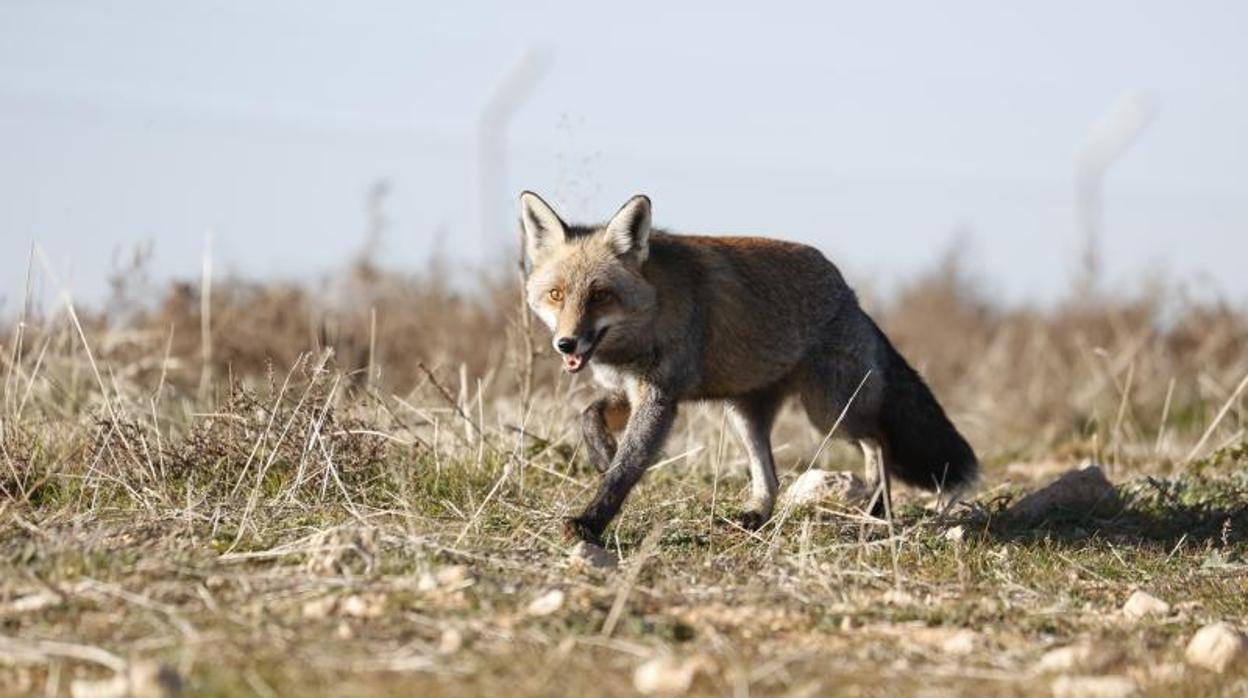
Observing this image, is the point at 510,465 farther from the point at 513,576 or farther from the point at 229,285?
the point at 229,285

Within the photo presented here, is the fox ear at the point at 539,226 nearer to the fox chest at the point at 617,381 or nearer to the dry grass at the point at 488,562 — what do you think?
the fox chest at the point at 617,381

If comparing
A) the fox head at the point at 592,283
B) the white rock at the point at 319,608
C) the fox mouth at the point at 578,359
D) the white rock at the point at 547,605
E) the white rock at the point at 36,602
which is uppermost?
the fox head at the point at 592,283

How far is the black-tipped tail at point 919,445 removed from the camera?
896cm

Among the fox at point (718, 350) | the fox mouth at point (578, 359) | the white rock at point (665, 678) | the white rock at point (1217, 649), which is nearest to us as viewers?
the white rock at point (665, 678)

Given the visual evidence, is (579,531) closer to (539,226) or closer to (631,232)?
(631,232)

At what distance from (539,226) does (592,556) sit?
8.38ft

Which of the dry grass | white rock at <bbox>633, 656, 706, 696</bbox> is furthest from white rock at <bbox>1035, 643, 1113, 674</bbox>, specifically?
white rock at <bbox>633, 656, 706, 696</bbox>

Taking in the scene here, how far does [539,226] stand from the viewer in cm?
836

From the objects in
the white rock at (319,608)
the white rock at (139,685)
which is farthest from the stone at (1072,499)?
the white rock at (139,685)

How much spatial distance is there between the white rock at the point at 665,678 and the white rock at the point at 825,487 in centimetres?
370

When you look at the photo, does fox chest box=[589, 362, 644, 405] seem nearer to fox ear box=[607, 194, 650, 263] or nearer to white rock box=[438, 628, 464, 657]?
fox ear box=[607, 194, 650, 263]

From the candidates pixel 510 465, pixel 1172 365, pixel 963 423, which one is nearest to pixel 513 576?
pixel 510 465

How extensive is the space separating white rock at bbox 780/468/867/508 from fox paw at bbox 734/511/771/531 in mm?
203

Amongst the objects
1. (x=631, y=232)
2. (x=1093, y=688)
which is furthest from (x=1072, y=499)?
(x=1093, y=688)
